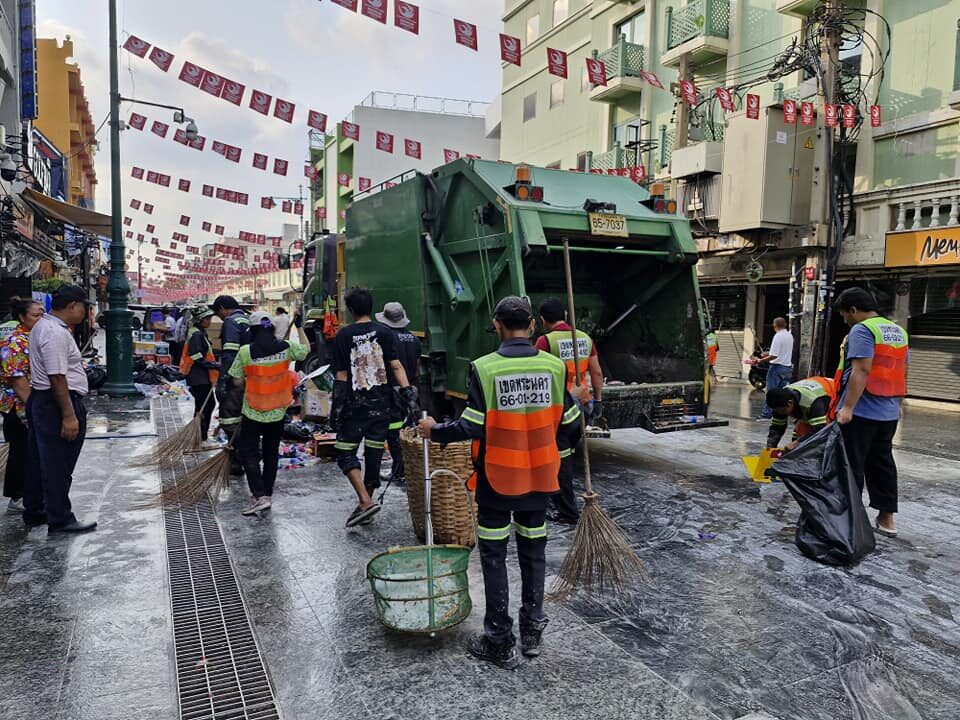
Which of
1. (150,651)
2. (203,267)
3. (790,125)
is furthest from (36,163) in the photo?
(203,267)

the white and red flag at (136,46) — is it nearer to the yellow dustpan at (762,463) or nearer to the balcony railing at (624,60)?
the yellow dustpan at (762,463)

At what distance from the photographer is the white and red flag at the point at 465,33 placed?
340 inches

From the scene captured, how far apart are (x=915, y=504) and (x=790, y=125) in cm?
886

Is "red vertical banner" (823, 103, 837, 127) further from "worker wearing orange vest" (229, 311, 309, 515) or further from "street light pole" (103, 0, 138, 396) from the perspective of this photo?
"street light pole" (103, 0, 138, 396)

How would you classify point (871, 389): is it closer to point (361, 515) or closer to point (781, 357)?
point (361, 515)

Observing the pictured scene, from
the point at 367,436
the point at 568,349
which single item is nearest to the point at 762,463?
the point at 568,349

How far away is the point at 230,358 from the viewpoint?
5.70m

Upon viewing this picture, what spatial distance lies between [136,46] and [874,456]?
940cm

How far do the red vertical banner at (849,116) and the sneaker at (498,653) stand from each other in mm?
12177

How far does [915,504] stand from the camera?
5531mm

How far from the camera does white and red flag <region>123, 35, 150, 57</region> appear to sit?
8.91 metres

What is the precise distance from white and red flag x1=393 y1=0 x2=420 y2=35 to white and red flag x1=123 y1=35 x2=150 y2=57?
3.57m

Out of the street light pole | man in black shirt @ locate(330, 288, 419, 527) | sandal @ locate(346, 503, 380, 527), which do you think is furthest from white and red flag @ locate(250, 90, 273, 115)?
sandal @ locate(346, 503, 380, 527)

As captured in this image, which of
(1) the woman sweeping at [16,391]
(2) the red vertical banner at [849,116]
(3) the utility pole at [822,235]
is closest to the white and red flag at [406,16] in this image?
(1) the woman sweeping at [16,391]
